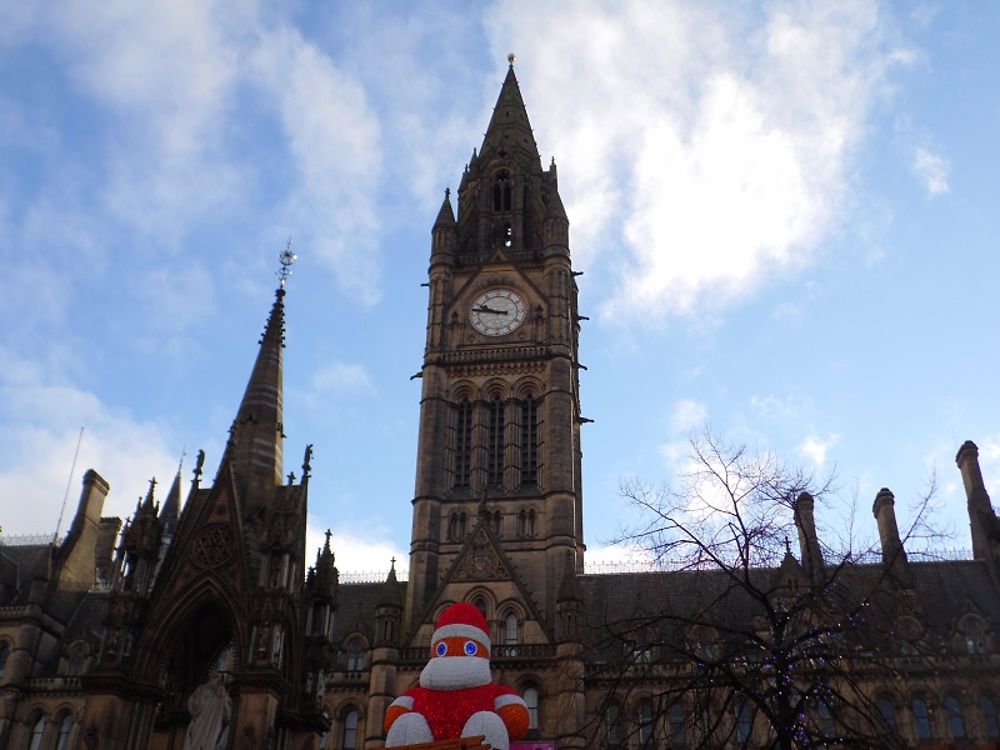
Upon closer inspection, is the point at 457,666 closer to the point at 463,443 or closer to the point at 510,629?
the point at 510,629

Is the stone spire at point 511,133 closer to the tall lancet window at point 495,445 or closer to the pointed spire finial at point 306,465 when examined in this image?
the tall lancet window at point 495,445

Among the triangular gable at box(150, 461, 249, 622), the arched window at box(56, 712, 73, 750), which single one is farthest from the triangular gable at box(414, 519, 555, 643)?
the triangular gable at box(150, 461, 249, 622)

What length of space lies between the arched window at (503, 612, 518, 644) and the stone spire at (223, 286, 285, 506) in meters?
19.9

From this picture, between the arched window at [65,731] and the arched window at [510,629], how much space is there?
701 inches

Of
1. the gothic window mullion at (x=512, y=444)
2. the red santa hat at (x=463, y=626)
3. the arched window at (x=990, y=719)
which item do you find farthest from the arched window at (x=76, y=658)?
the arched window at (x=990, y=719)

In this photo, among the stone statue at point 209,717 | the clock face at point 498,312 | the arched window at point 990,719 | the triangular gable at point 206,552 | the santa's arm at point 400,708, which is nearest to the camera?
the santa's arm at point 400,708

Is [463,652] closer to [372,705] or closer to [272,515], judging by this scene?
[272,515]

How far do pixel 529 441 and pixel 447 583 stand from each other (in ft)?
28.2

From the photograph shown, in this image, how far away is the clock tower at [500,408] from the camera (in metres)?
41.2

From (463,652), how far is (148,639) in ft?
23.7

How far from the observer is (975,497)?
44719mm

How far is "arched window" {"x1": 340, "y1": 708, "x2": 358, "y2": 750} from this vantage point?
1524 inches

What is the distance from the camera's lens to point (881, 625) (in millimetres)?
13758

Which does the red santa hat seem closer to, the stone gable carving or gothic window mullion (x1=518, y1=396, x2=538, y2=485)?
the stone gable carving
